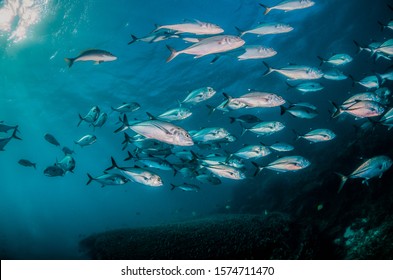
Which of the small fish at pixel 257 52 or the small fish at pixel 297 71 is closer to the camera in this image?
the small fish at pixel 257 52

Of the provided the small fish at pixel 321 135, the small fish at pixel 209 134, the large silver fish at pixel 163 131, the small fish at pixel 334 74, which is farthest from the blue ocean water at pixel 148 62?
the large silver fish at pixel 163 131

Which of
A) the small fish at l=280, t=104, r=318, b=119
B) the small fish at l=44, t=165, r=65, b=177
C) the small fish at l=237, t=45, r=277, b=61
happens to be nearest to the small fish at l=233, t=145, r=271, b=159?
the small fish at l=280, t=104, r=318, b=119

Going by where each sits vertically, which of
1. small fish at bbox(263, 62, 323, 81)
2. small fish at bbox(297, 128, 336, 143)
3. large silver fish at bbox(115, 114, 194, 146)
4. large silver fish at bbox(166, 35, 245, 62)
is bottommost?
small fish at bbox(297, 128, 336, 143)

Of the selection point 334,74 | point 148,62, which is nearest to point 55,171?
point 334,74

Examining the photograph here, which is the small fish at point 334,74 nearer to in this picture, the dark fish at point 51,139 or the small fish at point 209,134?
the small fish at point 209,134

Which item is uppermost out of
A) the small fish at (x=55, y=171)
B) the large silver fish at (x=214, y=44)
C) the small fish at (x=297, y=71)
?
the large silver fish at (x=214, y=44)

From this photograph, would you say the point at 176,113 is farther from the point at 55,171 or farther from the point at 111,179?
the point at 55,171

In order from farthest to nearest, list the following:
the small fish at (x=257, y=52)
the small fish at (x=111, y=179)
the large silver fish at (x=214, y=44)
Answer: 1. the small fish at (x=111, y=179)
2. the small fish at (x=257, y=52)
3. the large silver fish at (x=214, y=44)

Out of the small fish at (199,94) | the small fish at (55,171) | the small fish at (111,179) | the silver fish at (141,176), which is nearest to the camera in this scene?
the silver fish at (141,176)

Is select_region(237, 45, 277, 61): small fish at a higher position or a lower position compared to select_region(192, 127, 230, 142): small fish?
higher

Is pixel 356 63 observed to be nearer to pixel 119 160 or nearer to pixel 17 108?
pixel 17 108

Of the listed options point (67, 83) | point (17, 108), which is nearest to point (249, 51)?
point (67, 83)

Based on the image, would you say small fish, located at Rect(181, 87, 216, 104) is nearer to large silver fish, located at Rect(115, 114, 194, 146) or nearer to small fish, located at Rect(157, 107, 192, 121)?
small fish, located at Rect(157, 107, 192, 121)

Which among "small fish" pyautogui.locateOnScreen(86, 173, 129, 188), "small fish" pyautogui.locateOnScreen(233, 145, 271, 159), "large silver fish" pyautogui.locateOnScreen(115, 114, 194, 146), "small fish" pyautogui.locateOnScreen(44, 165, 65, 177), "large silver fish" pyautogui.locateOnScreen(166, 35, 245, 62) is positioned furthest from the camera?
"small fish" pyautogui.locateOnScreen(44, 165, 65, 177)
